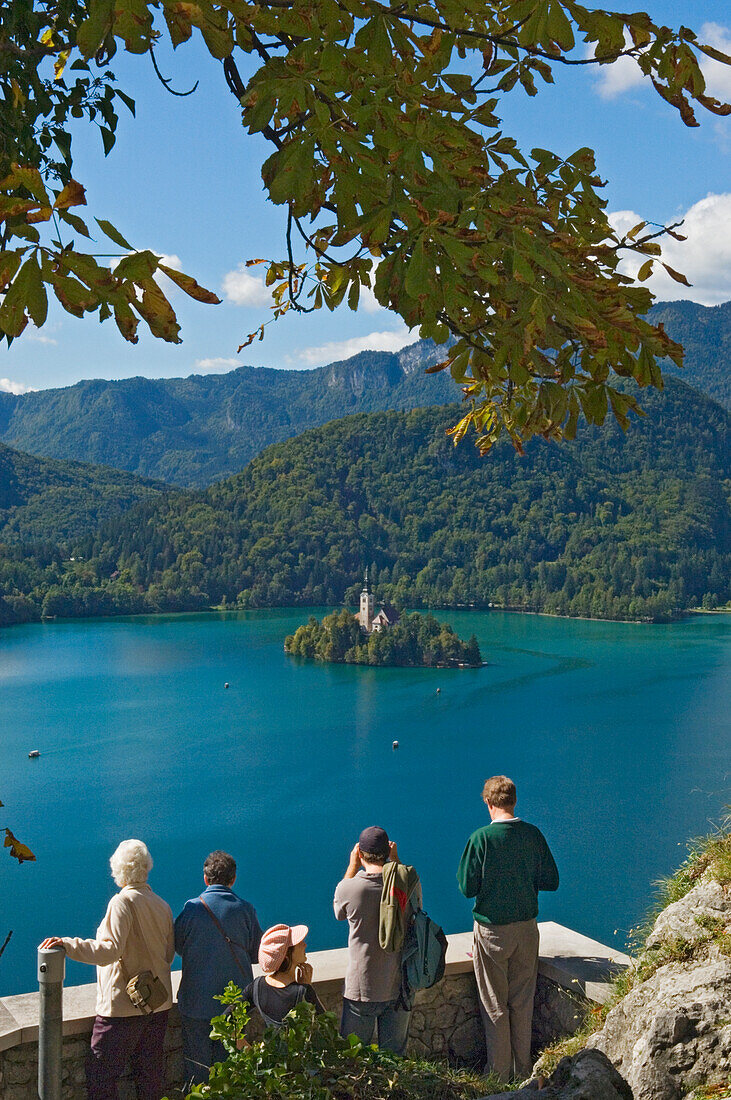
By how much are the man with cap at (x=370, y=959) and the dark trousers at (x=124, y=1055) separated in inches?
23.5

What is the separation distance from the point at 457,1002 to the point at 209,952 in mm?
1015

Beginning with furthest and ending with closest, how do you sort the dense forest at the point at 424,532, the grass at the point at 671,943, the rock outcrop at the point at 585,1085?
the dense forest at the point at 424,532, the grass at the point at 671,943, the rock outcrop at the point at 585,1085

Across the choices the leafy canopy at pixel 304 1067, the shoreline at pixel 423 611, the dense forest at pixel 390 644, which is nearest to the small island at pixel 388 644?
the dense forest at pixel 390 644

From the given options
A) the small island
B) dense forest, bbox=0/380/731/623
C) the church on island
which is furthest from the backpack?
dense forest, bbox=0/380/731/623

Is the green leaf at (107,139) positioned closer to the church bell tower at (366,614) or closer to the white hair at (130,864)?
the white hair at (130,864)

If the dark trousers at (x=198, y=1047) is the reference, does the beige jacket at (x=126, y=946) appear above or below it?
above

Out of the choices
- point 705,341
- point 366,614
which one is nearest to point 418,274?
point 366,614

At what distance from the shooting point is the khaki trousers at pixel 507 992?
322 centimetres

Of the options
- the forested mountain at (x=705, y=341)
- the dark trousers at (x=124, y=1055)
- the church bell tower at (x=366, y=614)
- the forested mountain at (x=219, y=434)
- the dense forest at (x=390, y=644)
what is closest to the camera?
the dark trousers at (x=124, y=1055)

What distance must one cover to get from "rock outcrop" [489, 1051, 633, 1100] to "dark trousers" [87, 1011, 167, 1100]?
114cm

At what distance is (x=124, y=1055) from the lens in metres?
2.82

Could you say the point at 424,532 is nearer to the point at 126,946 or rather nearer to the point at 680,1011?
the point at 126,946

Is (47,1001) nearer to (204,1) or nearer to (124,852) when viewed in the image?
(124,852)

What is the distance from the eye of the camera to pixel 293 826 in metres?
30.2
